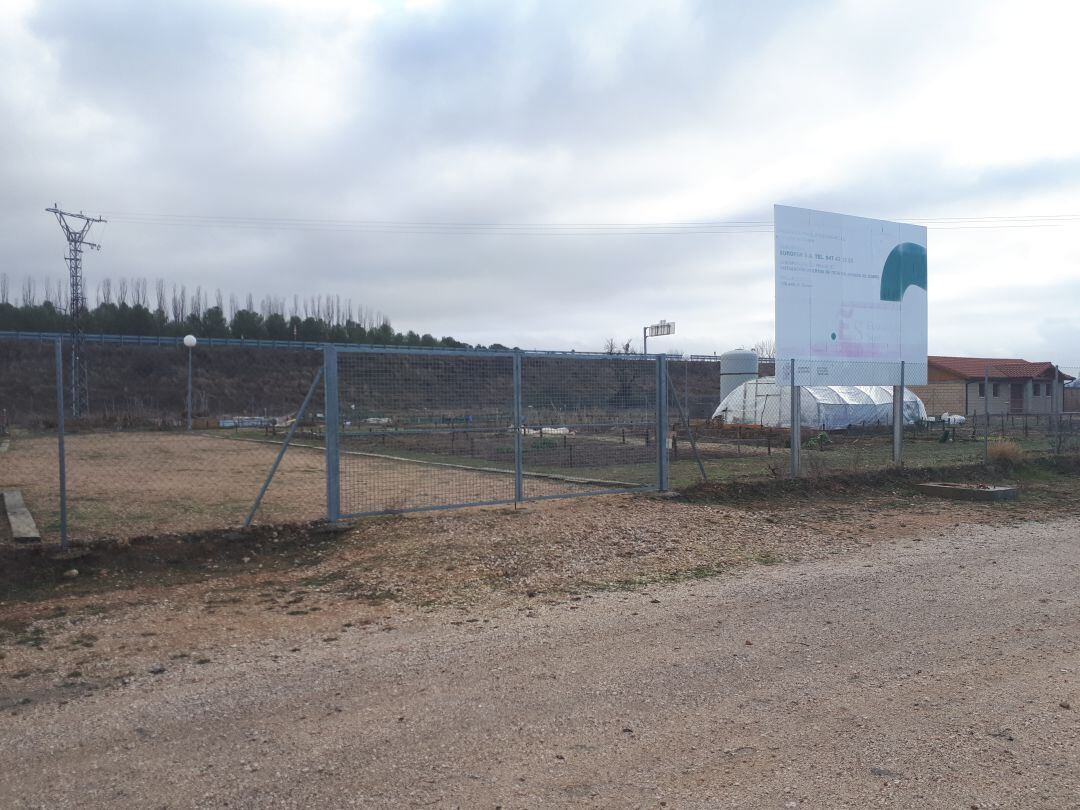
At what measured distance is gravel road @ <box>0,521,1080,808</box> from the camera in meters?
3.58

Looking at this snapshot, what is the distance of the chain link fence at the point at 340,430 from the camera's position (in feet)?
30.0

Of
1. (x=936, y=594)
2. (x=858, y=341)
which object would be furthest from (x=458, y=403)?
(x=858, y=341)

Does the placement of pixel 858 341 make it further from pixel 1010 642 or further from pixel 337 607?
pixel 337 607

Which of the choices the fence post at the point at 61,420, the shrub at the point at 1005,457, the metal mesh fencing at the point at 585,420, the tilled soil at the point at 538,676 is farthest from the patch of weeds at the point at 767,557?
the shrub at the point at 1005,457

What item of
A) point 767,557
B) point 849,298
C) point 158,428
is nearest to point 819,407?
point 849,298

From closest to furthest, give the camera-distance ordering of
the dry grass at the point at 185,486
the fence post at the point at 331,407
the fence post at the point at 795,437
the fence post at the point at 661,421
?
the fence post at the point at 331,407, the dry grass at the point at 185,486, the fence post at the point at 661,421, the fence post at the point at 795,437

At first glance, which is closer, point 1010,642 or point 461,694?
point 461,694

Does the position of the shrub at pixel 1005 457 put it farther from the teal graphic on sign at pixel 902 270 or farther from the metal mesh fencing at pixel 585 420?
the metal mesh fencing at pixel 585 420

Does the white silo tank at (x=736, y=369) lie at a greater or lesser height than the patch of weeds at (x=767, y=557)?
greater

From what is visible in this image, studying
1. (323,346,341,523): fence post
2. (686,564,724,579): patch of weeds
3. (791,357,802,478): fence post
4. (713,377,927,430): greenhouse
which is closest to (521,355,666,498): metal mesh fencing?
(791,357,802,478): fence post

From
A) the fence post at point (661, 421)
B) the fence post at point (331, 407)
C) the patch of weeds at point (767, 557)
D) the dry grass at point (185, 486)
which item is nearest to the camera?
the patch of weeds at point (767, 557)

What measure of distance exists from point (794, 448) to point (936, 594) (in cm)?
701

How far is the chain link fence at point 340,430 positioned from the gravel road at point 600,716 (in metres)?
3.67

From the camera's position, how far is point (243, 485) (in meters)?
14.3
